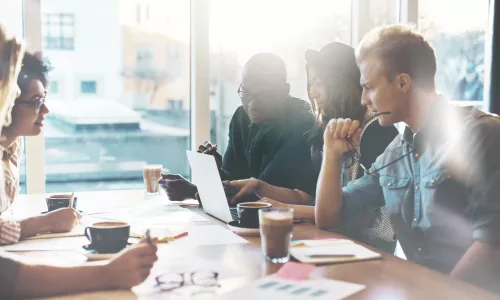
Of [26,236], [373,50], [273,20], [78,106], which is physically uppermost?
[273,20]

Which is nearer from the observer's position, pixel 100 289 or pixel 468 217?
pixel 100 289

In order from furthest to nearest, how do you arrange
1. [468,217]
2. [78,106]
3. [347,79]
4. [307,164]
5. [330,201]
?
[78,106] → [307,164] → [347,79] → [330,201] → [468,217]

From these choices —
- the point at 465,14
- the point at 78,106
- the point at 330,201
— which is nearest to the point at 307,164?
the point at 330,201

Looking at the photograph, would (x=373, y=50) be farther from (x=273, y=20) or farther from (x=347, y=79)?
(x=273, y=20)

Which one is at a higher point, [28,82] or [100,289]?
[28,82]

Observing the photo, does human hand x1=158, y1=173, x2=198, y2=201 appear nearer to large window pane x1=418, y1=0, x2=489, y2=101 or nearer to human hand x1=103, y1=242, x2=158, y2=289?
human hand x1=103, y1=242, x2=158, y2=289

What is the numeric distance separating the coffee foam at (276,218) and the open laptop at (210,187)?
A: 0.45 m

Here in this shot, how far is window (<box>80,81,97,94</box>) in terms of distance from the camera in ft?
11.3

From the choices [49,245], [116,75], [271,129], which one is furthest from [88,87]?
[49,245]

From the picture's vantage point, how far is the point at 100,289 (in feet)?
3.59

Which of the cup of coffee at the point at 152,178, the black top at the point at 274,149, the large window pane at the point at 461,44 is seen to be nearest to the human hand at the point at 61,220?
the cup of coffee at the point at 152,178

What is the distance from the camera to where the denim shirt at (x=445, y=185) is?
1.46 metres

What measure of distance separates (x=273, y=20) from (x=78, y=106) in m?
1.34

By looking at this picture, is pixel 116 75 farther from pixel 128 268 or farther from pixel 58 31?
pixel 128 268
